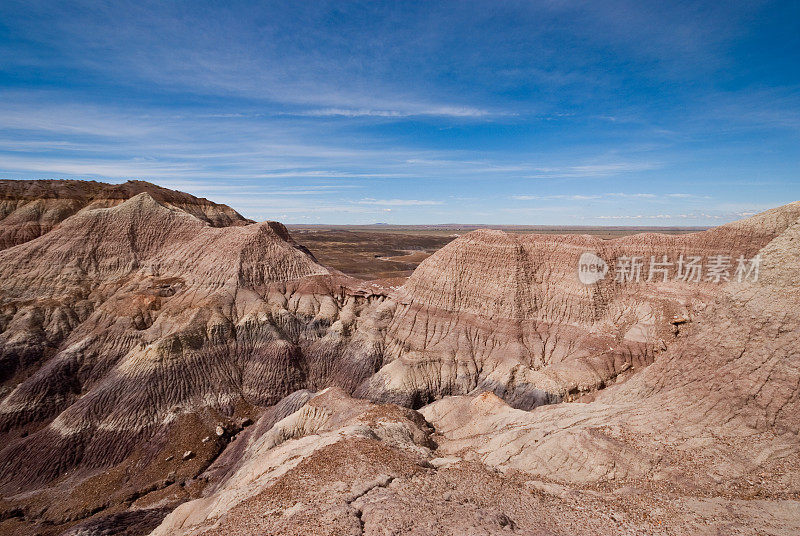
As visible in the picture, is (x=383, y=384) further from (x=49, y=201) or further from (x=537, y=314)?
(x=49, y=201)

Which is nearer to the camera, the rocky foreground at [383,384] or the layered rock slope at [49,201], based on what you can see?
the rocky foreground at [383,384]

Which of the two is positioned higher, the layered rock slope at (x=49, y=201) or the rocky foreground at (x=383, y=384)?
the layered rock slope at (x=49, y=201)

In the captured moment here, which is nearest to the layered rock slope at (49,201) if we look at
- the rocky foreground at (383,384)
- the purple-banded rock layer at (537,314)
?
the rocky foreground at (383,384)

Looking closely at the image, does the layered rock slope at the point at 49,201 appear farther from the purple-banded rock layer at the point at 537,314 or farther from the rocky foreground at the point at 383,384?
the purple-banded rock layer at the point at 537,314

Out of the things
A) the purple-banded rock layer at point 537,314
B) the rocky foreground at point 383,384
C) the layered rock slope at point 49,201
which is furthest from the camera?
the layered rock slope at point 49,201

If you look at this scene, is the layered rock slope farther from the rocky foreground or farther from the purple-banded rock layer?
the purple-banded rock layer

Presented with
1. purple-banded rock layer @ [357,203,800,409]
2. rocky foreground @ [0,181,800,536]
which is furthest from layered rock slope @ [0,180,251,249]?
purple-banded rock layer @ [357,203,800,409]

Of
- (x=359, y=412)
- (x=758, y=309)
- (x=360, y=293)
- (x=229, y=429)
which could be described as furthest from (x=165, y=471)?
(x=758, y=309)

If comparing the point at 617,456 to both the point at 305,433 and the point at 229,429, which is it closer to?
the point at 305,433
